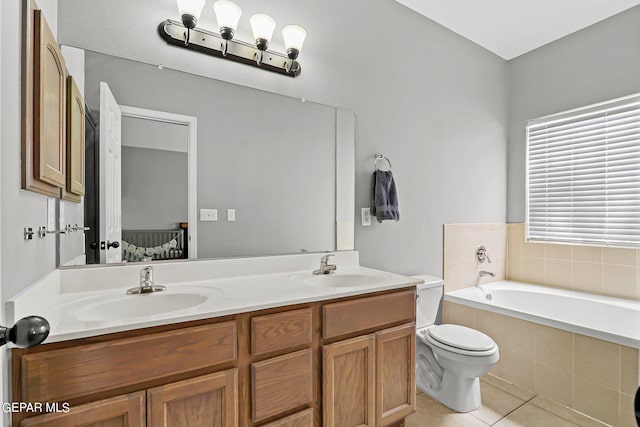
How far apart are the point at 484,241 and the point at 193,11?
286cm

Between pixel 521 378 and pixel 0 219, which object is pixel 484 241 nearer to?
pixel 521 378

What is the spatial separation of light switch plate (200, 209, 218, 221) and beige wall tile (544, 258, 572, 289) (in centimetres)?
292

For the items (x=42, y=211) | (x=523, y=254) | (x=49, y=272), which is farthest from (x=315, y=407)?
(x=523, y=254)

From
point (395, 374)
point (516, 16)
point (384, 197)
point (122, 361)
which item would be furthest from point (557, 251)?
point (122, 361)

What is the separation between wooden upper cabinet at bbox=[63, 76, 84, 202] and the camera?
130cm

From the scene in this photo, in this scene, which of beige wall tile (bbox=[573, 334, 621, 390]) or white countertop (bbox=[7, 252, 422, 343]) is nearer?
white countertop (bbox=[7, 252, 422, 343])

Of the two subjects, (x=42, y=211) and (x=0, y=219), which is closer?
(x=0, y=219)

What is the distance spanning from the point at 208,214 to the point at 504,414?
2.12 m

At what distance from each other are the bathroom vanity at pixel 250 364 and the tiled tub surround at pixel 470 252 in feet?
3.93

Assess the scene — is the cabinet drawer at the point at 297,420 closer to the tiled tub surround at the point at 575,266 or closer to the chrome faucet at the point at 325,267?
the chrome faucet at the point at 325,267

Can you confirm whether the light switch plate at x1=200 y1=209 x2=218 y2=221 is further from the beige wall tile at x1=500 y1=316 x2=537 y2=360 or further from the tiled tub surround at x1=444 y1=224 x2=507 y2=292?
the beige wall tile at x1=500 y1=316 x2=537 y2=360

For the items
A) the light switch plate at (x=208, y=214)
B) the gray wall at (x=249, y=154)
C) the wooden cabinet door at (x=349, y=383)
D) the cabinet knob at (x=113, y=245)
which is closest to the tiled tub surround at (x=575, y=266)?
the gray wall at (x=249, y=154)

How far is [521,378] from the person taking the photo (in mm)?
2346

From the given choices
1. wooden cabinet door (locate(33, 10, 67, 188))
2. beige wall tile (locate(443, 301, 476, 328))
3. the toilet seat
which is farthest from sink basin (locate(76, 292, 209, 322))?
beige wall tile (locate(443, 301, 476, 328))
